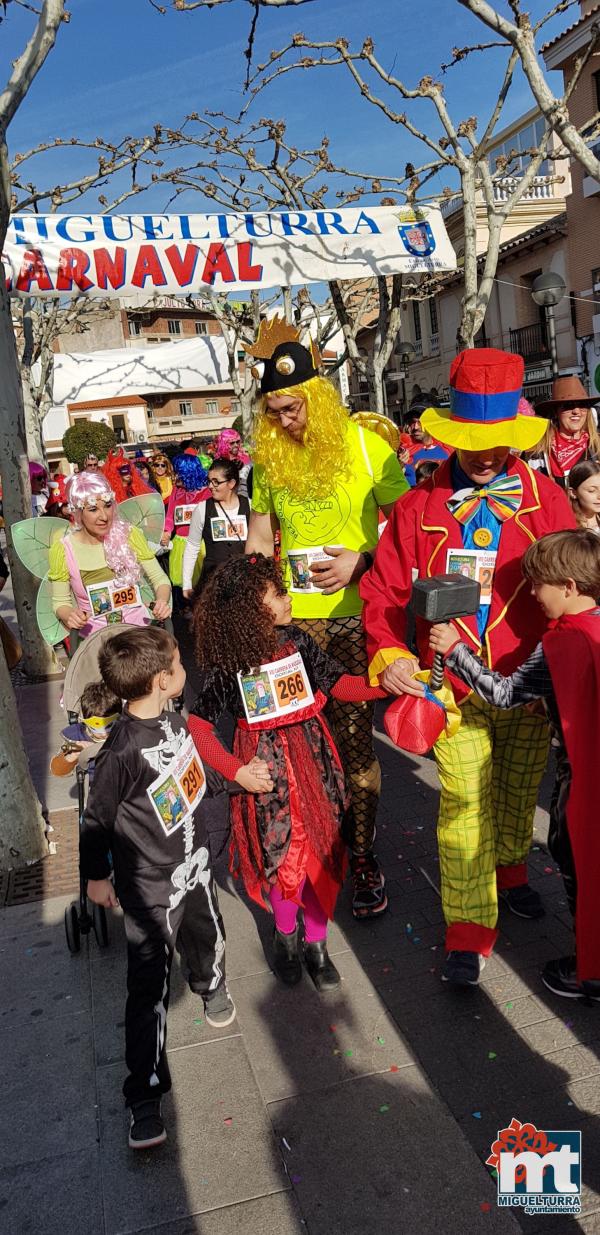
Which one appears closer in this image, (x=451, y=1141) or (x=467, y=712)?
(x=451, y=1141)

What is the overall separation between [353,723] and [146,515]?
2188mm

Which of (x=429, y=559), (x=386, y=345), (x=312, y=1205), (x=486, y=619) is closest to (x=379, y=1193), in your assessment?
(x=312, y=1205)

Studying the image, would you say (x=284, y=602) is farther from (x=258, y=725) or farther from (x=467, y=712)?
(x=467, y=712)

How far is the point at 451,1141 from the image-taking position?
231 centimetres

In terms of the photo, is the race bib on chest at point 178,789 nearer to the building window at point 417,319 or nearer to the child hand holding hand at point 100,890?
the child hand holding hand at point 100,890

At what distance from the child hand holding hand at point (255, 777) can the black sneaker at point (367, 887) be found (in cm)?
84

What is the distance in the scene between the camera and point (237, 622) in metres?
2.86

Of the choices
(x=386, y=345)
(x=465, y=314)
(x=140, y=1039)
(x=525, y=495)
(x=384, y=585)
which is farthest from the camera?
(x=386, y=345)

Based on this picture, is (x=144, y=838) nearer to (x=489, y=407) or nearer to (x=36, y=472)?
(x=489, y=407)

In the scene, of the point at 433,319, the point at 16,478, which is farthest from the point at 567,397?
the point at 433,319

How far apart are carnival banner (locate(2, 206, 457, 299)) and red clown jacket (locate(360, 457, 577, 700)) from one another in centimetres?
446

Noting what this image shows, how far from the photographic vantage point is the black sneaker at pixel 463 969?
9.46 feet

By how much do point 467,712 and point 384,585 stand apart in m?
0.53

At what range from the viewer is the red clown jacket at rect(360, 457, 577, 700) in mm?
2803
